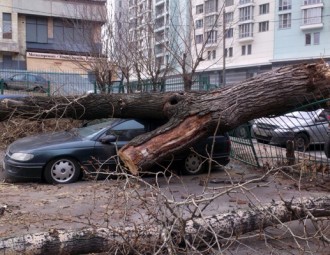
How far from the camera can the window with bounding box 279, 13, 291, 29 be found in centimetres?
5566

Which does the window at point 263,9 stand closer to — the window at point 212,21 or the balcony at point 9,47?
the balcony at point 9,47

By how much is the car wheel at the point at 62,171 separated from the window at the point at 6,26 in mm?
35245

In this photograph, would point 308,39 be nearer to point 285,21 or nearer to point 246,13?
point 285,21

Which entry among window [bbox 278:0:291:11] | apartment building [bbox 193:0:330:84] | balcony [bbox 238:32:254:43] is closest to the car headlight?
apartment building [bbox 193:0:330:84]

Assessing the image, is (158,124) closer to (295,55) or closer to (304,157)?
(304,157)

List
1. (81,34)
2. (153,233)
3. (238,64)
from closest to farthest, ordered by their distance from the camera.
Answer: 1. (153,233)
2. (81,34)
3. (238,64)

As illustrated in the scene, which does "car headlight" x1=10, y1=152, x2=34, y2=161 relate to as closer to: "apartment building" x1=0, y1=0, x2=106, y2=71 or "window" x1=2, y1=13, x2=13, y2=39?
"apartment building" x1=0, y1=0, x2=106, y2=71

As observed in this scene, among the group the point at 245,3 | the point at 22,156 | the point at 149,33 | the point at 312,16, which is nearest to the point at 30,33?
the point at 149,33

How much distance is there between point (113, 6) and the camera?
59.3 ft

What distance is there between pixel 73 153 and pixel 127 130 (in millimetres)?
1171

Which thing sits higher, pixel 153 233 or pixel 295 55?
pixel 295 55

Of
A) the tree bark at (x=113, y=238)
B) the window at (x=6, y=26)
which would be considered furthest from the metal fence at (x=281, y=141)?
the window at (x=6, y=26)

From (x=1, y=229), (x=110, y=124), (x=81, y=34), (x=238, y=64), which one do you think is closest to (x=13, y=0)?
(x=81, y=34)

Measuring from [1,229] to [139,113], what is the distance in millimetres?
3945
